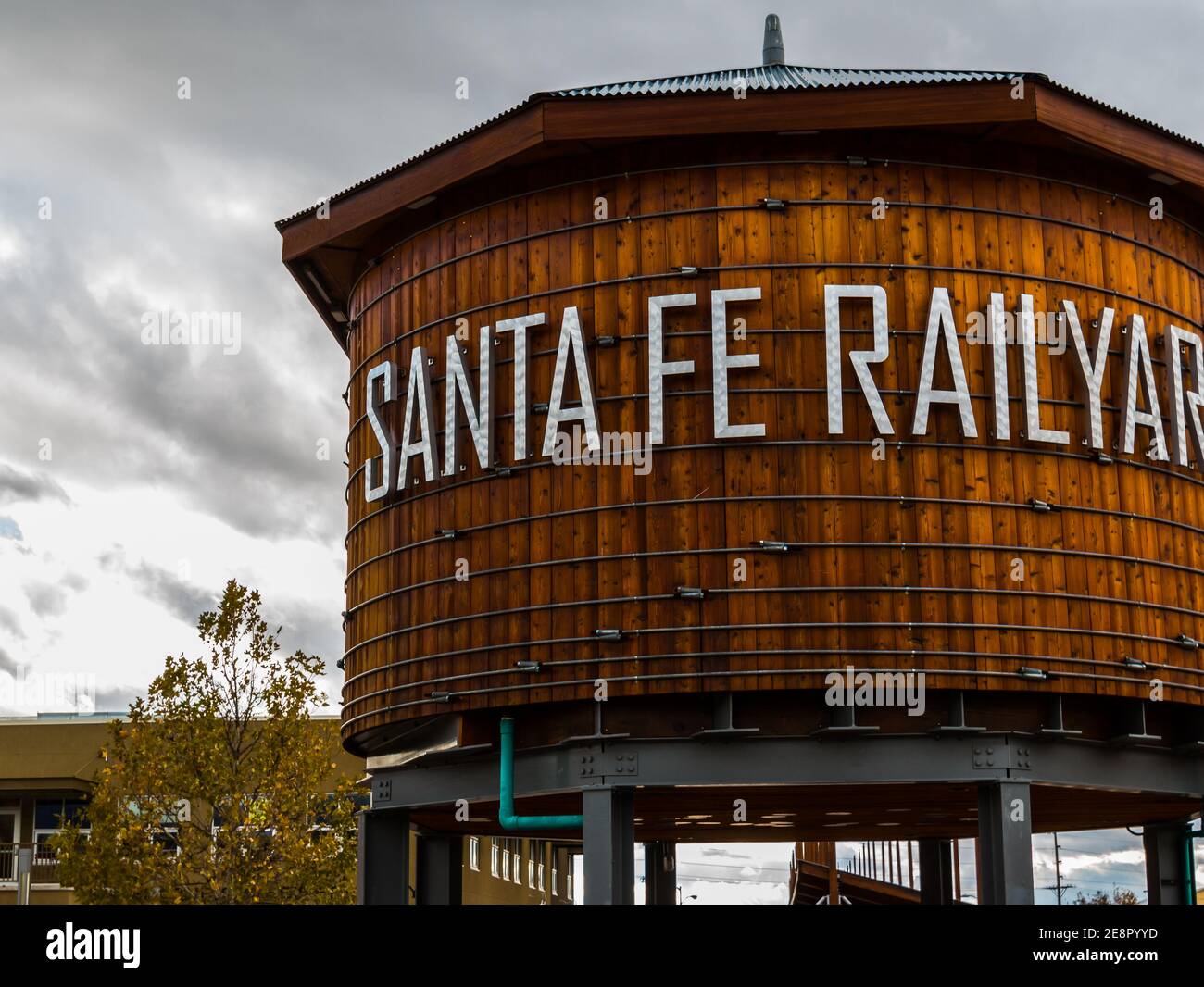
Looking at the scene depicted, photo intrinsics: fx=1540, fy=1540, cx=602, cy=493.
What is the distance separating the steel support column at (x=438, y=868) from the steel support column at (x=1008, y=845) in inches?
450

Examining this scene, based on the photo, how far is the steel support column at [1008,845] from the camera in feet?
65.0

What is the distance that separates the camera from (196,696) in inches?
1296

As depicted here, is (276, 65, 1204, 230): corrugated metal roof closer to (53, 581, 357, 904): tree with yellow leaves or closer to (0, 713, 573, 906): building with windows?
(53, 581, 357, 904): tree with yellow leaves

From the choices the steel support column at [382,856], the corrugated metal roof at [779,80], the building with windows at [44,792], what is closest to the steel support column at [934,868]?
the building with windows at [44,792]

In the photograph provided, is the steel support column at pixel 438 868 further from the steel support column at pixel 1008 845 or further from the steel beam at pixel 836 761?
the steel support column at pixel 1008 845

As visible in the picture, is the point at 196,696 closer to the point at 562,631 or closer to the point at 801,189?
the point at 562,631

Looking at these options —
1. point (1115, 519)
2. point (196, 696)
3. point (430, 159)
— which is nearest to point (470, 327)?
point (430, 159)

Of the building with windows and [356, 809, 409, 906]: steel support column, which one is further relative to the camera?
the building with windows

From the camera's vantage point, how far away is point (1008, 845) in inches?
782

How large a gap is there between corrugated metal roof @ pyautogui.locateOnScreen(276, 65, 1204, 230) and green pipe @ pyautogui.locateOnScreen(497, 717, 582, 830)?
8.79 m

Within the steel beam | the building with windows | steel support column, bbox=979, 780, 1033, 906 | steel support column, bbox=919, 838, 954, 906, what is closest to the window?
the building with windows

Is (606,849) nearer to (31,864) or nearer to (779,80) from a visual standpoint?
(779,80)

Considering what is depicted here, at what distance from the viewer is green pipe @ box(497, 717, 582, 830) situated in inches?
842

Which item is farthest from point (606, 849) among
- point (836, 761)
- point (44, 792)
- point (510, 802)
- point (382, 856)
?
point (44, 792)
